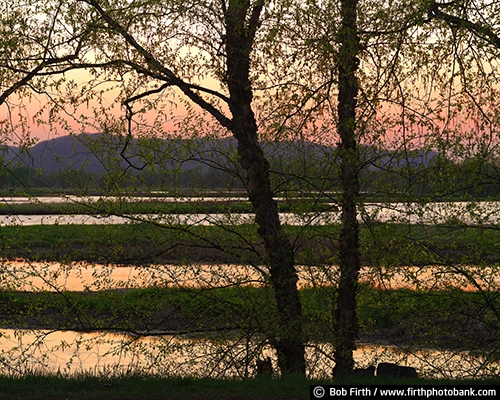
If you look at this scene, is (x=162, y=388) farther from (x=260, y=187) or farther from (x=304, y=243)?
(x=260, y=187)

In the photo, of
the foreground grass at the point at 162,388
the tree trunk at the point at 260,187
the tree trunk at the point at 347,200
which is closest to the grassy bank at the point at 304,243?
the tree trunk at the point at 347,200

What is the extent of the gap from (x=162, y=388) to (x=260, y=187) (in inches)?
215

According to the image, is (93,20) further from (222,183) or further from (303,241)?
(303,241)

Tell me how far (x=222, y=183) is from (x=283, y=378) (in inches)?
180

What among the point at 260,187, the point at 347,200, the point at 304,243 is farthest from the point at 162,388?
the point at 260,187

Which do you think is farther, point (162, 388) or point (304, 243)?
point (304, 243)

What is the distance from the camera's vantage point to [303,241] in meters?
13.8

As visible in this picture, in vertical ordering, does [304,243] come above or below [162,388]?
above

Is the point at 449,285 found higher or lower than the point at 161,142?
lower

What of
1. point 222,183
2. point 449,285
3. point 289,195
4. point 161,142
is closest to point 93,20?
point 161,142

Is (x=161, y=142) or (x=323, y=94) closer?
(x=323, y=94)

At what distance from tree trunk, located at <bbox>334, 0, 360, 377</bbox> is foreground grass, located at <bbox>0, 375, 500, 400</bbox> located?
2471 mm

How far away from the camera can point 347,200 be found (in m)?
13.6

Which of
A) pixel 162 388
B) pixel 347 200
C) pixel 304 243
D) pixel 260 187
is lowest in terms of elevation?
pixel 162 388
